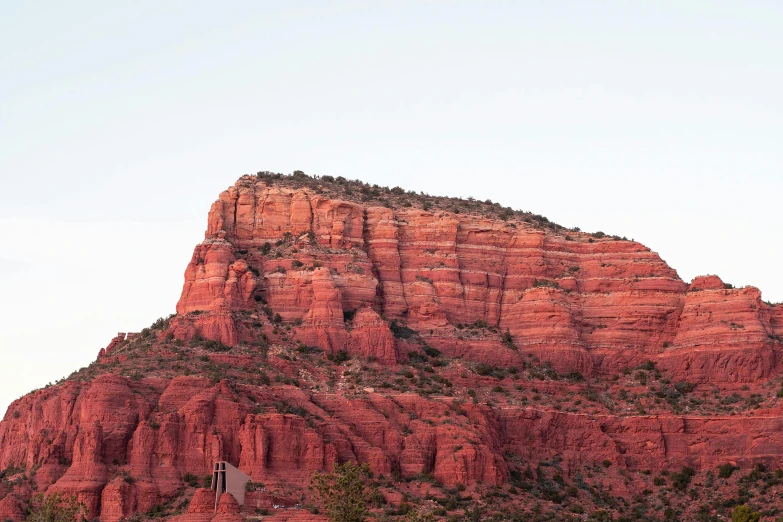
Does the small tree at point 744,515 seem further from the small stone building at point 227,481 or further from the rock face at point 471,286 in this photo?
the small stone building at point 227,481

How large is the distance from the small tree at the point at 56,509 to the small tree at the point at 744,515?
1602 inches

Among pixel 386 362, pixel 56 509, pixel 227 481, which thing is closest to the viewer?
pixel 56 509

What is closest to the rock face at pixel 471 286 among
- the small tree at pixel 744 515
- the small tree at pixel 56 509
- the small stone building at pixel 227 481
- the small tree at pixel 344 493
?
the small tree at pixel 344 493

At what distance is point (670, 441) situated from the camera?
13738cm

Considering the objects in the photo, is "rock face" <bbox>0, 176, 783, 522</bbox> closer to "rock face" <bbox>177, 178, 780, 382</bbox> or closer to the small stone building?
"rock face" <bbox>177, 178, 780, 382</bbox>

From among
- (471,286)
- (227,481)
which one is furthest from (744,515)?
(471,286)

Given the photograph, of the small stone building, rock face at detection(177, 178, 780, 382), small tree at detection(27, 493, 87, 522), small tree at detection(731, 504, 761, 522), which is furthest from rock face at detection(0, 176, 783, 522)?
small tree at detection(731, 504, 761, 522)

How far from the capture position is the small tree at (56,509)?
384ft

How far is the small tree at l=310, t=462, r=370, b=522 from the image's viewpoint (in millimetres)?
116125

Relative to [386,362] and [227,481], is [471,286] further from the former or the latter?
[227,481]

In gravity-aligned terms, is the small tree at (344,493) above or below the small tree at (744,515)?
above

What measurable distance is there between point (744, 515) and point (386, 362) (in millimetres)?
28939

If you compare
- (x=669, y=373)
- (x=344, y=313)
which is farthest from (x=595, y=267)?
(x=344, y=313)

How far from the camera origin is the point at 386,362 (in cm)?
13812
